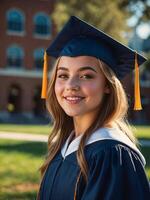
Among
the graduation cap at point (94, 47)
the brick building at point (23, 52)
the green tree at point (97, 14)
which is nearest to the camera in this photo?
the graduation cap at point (94, 47)

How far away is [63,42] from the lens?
3080 mm

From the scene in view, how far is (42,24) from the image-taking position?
152ft

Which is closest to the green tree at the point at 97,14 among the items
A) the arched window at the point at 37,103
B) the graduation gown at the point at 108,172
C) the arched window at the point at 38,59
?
the arched window at the point at 38,59

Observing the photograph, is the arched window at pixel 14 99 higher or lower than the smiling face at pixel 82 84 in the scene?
lower

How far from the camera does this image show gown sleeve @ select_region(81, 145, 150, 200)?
7.84 ft

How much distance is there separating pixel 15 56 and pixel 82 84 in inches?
1676

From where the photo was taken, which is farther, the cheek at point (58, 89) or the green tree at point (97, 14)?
the green tree at point (97, 14)

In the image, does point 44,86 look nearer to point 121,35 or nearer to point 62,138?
point 62,138

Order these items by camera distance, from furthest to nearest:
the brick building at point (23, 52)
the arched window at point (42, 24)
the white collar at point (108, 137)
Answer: the arched window at point (42, 24) < the brick building at point (23, 52) < the white collar at point (108, 137)

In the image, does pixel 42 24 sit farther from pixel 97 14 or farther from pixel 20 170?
pixel 20 170

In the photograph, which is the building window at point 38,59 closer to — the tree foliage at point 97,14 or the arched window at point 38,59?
the arched window at point 38,59

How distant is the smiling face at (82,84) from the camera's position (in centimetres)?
271

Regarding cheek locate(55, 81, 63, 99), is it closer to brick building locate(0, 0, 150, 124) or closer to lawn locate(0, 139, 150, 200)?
lawn locate(0, 139, 150, 200)

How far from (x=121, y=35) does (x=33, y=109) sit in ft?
46.4
